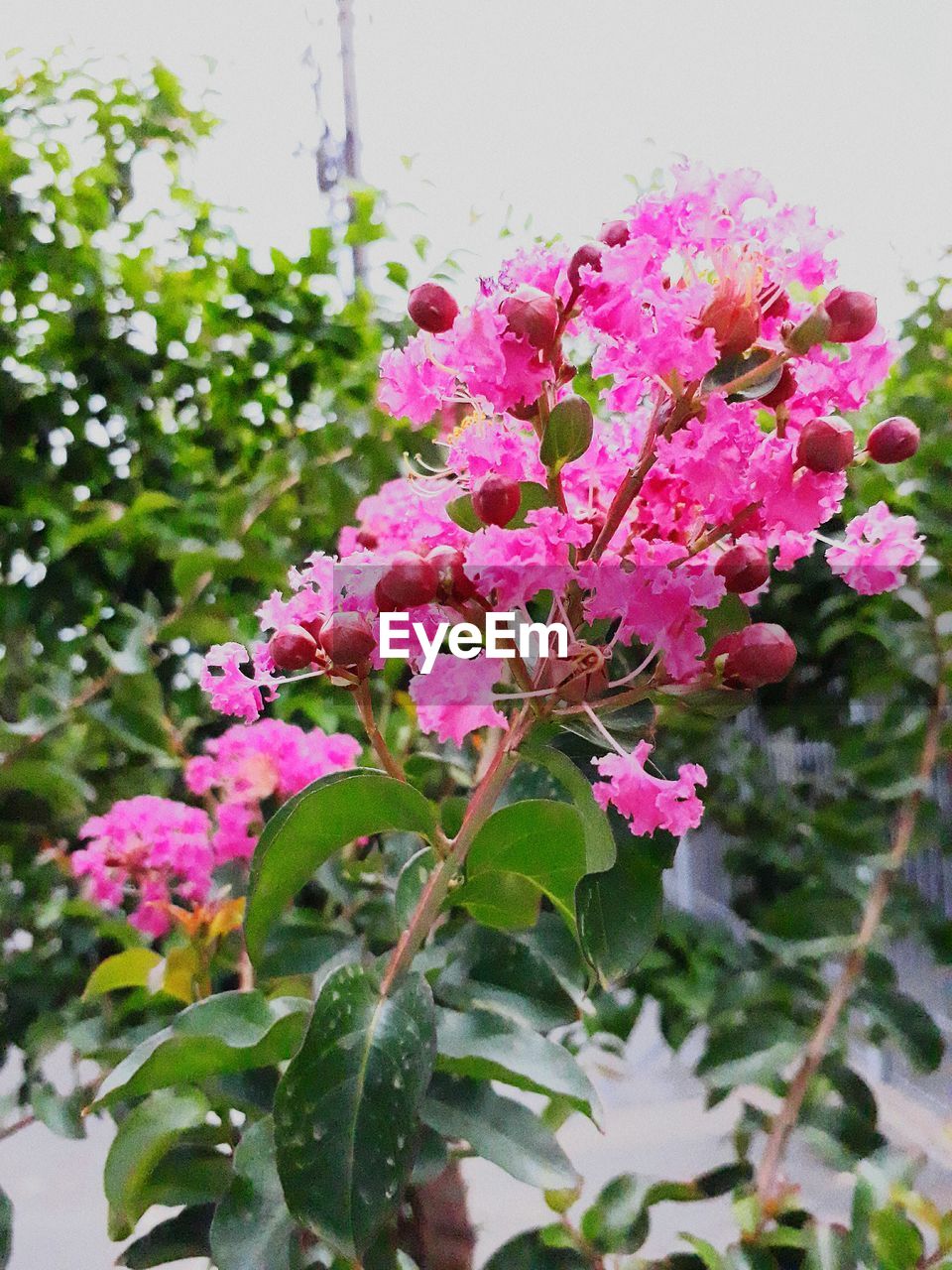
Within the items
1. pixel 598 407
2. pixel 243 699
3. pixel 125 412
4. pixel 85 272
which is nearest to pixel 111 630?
pixel 125 412

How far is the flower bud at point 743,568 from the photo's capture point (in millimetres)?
314

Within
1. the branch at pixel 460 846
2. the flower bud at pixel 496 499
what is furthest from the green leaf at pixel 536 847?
the flower bud at pixel 496 499

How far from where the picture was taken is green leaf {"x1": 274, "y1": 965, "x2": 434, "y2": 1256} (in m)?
0.31

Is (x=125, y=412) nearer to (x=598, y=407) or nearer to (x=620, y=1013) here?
(x=598, y=407)

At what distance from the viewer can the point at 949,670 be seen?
755 millimetres

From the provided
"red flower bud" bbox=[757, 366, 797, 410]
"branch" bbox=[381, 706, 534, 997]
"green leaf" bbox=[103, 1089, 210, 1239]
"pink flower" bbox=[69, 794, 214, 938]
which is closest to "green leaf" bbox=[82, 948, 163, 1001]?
"pink flower" bbox=[69, 794, 214, 938]

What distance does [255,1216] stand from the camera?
1.36ft

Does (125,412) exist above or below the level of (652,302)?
below

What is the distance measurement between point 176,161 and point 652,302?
889 millimetres

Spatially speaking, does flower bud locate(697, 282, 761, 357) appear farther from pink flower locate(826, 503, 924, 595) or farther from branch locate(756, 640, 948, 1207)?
branch locate(756, 640, 948, 1207)

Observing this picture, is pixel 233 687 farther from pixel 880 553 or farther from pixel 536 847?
pixel 880 553

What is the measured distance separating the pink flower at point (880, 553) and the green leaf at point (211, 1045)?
27 centimetres

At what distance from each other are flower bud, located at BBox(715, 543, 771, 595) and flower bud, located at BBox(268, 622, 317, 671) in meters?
0.13

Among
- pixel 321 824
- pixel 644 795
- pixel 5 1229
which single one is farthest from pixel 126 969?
pixel 644 795
